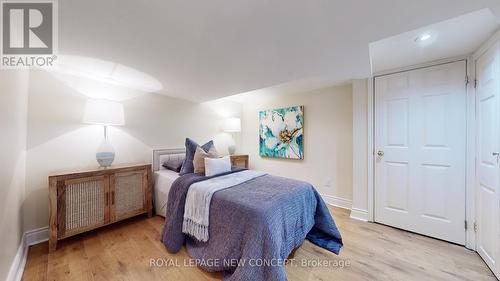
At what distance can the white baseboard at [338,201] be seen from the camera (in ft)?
9.63

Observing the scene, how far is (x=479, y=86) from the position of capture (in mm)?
1791

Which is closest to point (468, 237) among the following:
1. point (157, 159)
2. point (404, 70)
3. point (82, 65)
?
point (404, 70)

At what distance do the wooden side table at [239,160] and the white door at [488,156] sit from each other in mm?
3343

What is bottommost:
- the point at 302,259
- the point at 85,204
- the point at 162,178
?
the point at 302,259

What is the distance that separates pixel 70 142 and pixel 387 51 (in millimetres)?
3883

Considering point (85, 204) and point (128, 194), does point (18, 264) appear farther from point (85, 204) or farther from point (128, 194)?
point (128, 194)

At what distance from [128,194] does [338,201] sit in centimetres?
A: 323

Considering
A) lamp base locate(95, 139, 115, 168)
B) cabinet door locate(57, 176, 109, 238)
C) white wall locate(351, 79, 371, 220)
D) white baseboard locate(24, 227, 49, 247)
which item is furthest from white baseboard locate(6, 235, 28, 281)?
white wall locate(351, 79, 371, 220)

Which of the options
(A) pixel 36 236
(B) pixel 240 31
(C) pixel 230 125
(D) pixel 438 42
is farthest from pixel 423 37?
(A) pixel 36 236

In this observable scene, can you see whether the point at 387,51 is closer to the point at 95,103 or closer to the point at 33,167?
the point at 95,103

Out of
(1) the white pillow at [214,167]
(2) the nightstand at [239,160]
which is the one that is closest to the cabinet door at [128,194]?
(1) the white pillow at [214,167]

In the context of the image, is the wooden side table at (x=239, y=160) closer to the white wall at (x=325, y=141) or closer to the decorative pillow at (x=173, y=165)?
the white wall at (x=325, y=141)

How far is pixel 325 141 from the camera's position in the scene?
3.19m

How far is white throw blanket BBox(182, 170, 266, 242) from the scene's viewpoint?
170 cm
